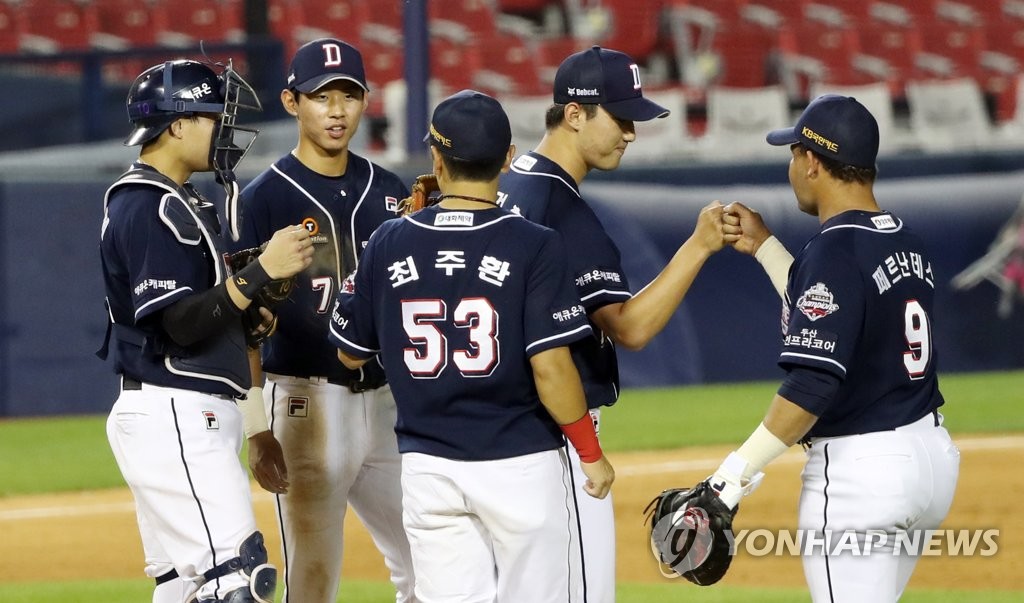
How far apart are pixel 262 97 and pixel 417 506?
10729mm

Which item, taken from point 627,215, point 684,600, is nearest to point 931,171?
point 627,215

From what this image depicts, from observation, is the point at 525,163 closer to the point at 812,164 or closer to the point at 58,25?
the point at 812,164

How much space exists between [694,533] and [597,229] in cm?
99

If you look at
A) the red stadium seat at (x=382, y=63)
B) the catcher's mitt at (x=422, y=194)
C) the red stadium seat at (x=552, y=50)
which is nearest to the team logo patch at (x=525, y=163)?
the catcher's mitt at (x=422, y=194)

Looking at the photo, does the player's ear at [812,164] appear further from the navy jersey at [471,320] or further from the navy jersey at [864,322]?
the navy jersey at [471,320]

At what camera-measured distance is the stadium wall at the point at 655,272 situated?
11984 millimetres

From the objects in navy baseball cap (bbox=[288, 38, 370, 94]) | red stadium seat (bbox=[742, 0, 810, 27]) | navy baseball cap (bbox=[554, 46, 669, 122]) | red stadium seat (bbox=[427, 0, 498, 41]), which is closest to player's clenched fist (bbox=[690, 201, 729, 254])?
navy baseball cap (bbox=[554, 46, 669, 122])

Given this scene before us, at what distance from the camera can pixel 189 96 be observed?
4203mm

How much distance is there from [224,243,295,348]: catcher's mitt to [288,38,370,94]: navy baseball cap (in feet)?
2.03

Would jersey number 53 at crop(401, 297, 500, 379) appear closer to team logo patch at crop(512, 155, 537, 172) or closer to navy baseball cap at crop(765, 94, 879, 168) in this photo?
team logo patch at crop(512, 155, 537, 172)

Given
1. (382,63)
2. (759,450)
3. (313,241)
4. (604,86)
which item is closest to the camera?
(759,450)

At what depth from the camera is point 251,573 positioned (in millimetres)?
4023

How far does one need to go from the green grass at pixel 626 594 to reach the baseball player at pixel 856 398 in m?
2.59

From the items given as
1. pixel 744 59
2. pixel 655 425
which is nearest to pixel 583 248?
pixel 655 425
